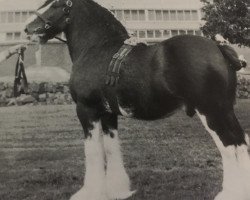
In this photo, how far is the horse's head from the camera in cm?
339

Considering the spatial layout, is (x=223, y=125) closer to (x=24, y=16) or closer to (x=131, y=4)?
(x=131, y=4)

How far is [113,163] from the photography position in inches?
135

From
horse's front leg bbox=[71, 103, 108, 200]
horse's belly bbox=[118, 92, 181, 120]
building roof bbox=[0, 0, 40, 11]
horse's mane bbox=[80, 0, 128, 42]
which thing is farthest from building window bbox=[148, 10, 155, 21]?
horse's belly bbox=[118, 92, 181, 120]

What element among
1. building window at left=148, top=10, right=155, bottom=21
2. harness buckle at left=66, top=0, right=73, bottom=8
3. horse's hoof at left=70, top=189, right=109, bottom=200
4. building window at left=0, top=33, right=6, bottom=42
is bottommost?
horse's hoof at left=70, top=189, right=109, bottom=200

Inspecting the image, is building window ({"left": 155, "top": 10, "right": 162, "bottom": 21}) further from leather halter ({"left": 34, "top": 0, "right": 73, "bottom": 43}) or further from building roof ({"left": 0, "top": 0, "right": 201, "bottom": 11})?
leather halter ({"left": 34, "top": 0, "right": 73, "bottom": 43})

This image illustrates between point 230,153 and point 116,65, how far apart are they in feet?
2.94

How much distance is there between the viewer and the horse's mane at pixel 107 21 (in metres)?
3.27

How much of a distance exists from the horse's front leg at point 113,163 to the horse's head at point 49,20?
0.75 m

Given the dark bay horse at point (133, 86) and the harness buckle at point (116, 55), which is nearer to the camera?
the dark bay horse at point (133, 86)

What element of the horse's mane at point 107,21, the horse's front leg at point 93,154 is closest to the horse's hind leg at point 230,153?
the horse's front leg at point 93,154

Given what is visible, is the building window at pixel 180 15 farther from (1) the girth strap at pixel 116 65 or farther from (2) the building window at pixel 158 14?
(1) the girth strap at pixel 116 65

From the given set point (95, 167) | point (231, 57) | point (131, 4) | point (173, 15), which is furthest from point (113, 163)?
point (131, 4)

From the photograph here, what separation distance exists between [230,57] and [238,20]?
8.45 feet

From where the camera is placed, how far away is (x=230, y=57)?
2.80 metres
